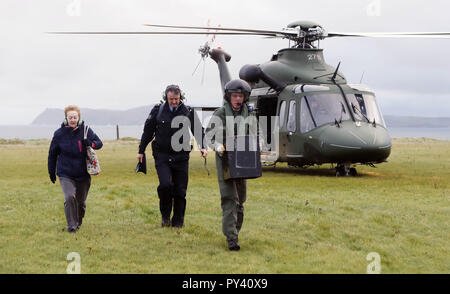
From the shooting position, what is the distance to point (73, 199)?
25.9 feet

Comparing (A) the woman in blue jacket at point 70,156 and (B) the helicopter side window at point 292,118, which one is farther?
(B) the helicopter side window at point 292,118

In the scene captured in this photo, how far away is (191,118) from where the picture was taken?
822 centimetres

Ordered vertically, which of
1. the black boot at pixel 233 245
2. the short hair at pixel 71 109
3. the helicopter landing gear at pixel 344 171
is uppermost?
the short hair at pixel 71 109

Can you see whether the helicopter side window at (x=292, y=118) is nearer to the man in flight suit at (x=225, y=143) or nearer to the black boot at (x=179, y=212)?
the black boot at (x=179, y=212)

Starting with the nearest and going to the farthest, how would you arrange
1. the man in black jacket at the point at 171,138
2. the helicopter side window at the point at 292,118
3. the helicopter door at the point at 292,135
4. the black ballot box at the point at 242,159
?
the black ballot box at the point at 242,159, the man in black jacket at the point at 171,138, the helicopter door at the point at 292,135, the helicopter side window at the point at 292,118

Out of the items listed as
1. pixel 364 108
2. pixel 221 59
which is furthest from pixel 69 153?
pixel 221 59

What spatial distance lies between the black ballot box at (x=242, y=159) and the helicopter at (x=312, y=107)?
6.98m

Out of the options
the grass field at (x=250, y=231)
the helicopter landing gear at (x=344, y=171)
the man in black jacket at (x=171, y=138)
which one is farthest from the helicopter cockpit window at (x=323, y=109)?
the man in black jacket at (x=171, y=138)

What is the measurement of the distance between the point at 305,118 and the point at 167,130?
297 inches

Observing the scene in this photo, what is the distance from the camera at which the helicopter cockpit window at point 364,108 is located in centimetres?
1450
